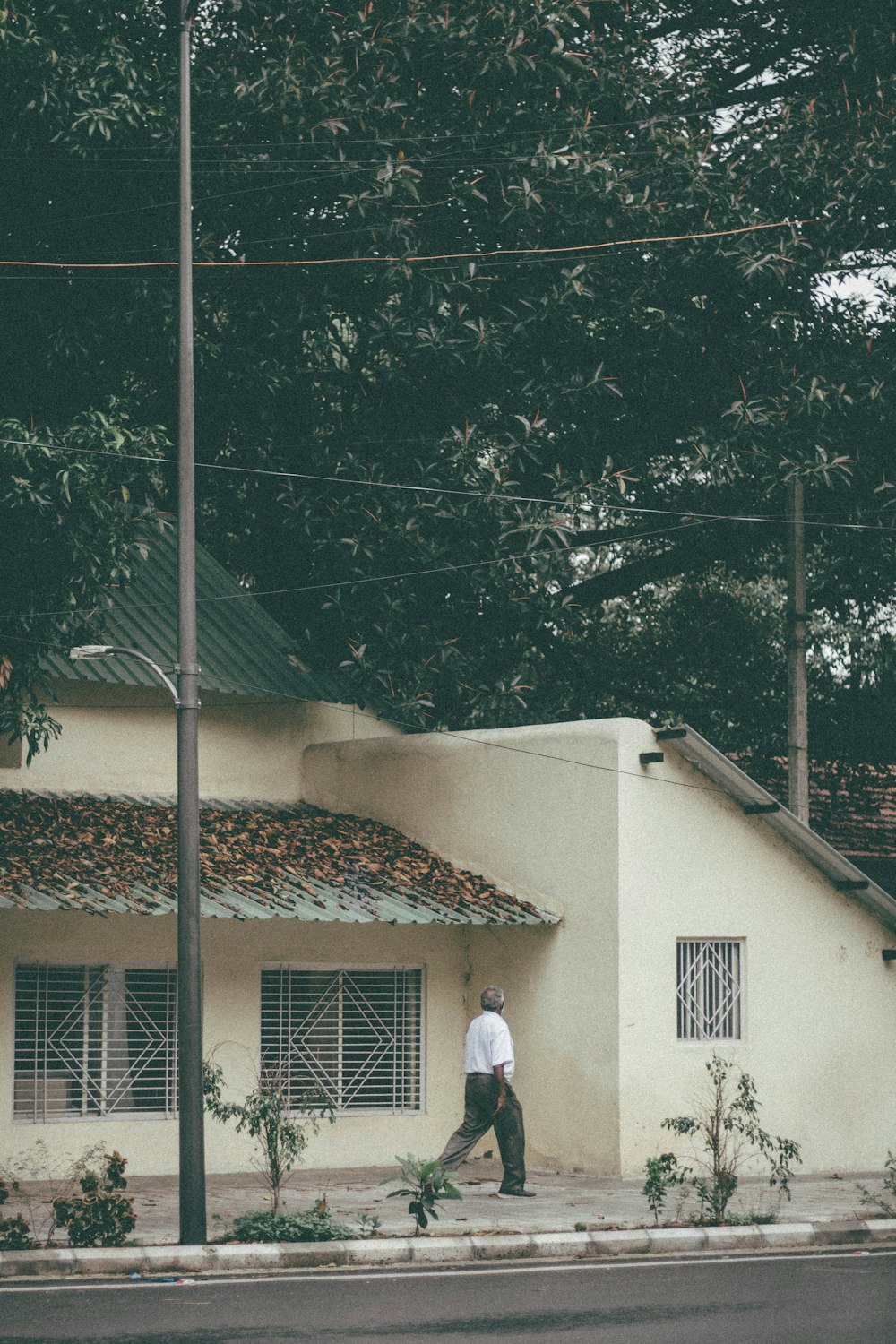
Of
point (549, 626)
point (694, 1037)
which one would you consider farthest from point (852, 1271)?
point (549, 626)

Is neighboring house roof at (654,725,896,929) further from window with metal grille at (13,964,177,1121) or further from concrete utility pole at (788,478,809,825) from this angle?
window with metal grille at (13,964,177,1121)

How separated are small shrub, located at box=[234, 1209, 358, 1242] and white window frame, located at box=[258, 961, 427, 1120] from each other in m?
5.08

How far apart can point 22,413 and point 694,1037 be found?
8968 millimetres

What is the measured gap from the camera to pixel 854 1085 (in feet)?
60.6

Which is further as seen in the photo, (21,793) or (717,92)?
(717,92)

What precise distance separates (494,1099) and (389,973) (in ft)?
11.6

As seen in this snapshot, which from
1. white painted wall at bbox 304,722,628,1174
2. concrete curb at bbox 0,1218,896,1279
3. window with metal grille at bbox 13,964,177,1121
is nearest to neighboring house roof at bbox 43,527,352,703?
white painted wall at bbox 304,722,628,1174

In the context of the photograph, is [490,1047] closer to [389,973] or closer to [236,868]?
[236,868]

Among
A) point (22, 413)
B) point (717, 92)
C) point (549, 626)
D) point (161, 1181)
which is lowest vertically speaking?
point (161, 1181)

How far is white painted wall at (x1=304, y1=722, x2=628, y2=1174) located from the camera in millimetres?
17188

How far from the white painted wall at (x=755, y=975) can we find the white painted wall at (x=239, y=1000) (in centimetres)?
252

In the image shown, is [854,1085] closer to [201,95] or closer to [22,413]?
[22,413]

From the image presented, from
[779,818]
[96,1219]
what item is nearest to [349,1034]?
[779,818]

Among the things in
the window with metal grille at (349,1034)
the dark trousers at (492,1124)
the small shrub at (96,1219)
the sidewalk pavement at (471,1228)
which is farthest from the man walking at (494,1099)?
the small shrub at (96,1219)
